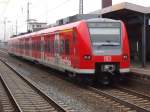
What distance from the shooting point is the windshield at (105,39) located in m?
16.8

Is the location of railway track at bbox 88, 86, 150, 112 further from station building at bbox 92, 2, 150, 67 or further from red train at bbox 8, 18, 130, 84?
station building at bbox 92, 2, 150, 67

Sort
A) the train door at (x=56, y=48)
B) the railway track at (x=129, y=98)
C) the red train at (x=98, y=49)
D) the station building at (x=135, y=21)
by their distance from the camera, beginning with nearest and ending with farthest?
the railway track at (x=129, y=98)
the red train at (x=98, y=49)
the train door at (x=56, y=48)
the station building at (x=135, y=21)

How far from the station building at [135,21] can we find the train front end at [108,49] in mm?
5552

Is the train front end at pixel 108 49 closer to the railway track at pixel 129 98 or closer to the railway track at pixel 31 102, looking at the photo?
the railway track at pixel 129 98

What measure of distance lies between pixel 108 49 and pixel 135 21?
35.8 feet

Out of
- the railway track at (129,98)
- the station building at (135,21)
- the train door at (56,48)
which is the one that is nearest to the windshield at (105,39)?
the railway track at (129,98)

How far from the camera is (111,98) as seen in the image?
14.0m

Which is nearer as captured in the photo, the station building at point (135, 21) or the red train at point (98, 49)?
the red train at point (98, 49)

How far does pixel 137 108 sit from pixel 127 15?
1565 centimetres

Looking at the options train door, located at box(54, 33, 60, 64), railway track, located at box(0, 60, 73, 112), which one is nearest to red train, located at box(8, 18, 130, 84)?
railway track, located at box(0, 60, 73, 112)

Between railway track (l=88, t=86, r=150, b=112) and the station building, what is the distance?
7050 millimetres

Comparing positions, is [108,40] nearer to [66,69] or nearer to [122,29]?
[122,29]

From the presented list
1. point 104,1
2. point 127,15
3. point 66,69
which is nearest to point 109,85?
point 66,69

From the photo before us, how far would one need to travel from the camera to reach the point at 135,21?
27312mm
